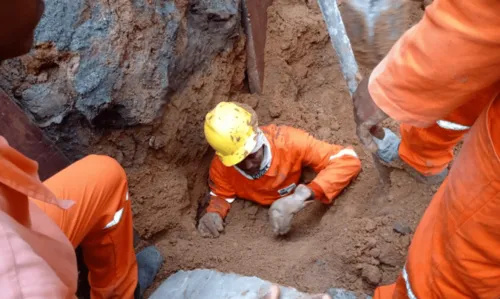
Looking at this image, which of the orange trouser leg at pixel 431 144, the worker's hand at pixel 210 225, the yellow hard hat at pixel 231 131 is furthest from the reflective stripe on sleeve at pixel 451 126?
the worker's hand at pixel 210 225

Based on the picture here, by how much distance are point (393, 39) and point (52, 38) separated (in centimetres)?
151

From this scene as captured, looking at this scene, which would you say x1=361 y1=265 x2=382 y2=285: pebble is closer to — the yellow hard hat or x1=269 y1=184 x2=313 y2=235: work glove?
x1=269 y1=184 x2=313 y2=235: work glove

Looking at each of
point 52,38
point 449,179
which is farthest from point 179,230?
point 449,179

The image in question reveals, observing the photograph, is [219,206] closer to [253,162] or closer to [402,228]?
[253,162]

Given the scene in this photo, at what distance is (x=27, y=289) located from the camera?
31.4 inches

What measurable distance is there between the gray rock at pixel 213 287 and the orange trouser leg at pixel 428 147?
29.3 inches

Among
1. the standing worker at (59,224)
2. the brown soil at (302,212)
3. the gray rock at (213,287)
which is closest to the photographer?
the standing worker at (59,224)

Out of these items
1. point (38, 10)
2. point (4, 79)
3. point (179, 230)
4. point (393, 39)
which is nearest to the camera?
point (38, 10)

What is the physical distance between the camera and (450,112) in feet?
4.72

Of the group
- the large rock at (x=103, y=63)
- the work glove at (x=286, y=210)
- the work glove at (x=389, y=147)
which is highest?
the large rock at (x=103, y=63)

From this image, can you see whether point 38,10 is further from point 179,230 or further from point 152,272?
point 179,230

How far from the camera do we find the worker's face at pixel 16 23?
1.15 meters

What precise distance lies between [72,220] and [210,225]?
49.1 inches

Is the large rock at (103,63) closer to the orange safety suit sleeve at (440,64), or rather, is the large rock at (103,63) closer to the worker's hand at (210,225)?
the worker's hand at (210,225)
